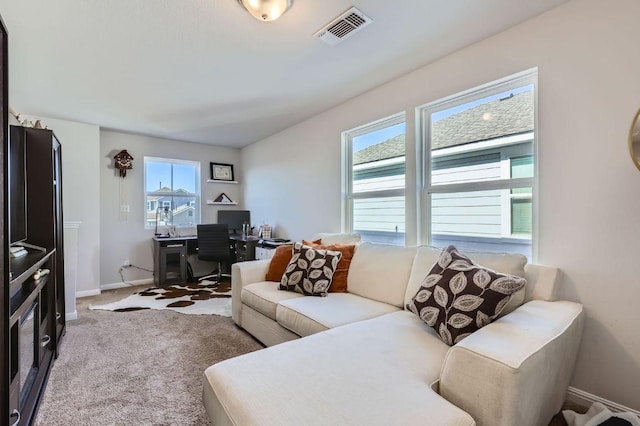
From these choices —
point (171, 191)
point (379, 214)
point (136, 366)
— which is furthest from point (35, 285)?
point (171, 191)

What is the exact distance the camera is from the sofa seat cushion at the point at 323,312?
1922 mm

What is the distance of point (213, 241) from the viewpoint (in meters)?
4.64

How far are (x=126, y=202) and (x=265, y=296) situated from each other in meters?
3.48

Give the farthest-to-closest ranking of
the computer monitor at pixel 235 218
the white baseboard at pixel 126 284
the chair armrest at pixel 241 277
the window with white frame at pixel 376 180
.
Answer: the computer monitor at pixel 235 218
the white baseboard at pixel 126 284
the window with white frame at pixel 376 180
the chair armrest at pixel 241 277

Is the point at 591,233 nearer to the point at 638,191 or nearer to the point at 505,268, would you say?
A: the point at 638,191

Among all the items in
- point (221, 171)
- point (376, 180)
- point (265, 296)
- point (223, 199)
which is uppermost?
point (221, 171)

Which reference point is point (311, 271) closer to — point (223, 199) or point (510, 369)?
point (510, 369)

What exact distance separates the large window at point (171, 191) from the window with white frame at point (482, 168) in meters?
4.10

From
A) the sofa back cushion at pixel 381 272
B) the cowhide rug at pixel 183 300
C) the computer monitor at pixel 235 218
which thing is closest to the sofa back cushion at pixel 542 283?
the sofa back cushion at pixel 381 272

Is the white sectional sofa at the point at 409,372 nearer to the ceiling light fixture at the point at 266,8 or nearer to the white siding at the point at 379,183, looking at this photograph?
the white siding at the point at 379,183

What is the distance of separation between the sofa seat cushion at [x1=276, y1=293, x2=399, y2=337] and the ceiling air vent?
193cm

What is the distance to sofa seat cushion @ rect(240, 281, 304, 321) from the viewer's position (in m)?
2.34

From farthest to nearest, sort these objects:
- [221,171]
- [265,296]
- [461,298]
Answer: [221,171], [265,296], [461,298]

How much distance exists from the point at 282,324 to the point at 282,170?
2.82 m
